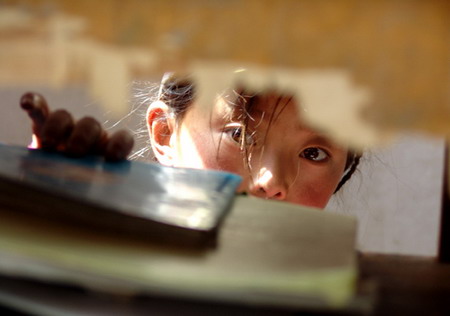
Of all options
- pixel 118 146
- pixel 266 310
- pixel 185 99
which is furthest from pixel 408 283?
pixel 185 99

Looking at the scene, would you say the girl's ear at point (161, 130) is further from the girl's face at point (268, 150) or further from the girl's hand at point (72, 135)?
the girl's hand at point (72, 135)

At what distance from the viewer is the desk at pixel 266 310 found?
33 centimetres

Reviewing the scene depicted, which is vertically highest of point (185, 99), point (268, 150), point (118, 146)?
point (185, 99)

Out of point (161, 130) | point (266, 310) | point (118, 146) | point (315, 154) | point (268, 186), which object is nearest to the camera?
point (266, 310)

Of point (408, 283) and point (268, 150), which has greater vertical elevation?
point (268, 150)

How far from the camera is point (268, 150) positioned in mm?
828

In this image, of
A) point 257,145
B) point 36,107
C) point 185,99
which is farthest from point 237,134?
point 36,107

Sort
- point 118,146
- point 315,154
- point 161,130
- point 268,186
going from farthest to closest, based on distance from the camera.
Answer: point 161,130 → point 315,154 → point 268,186 → point 118,146

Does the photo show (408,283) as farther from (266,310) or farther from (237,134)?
(237,134)

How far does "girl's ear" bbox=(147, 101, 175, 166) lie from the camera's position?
3.30 ft

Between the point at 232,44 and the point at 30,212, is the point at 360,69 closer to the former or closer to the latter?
the point at 232,44

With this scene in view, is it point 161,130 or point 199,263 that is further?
point 161,130

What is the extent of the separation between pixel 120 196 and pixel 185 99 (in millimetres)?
616

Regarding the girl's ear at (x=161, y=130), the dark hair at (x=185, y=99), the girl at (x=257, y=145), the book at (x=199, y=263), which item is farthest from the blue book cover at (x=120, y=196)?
the girl's ear at (x=161, y=130)
